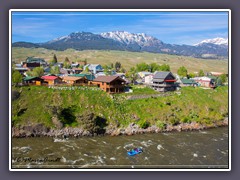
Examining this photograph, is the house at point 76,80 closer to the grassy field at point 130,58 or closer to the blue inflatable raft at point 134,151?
the blue inflatable raft at point 134,151

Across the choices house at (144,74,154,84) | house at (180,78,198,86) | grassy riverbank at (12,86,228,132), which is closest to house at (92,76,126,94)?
grassy riverbank at (12,86,228,132)

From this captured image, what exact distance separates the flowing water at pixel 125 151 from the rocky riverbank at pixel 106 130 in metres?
0.69

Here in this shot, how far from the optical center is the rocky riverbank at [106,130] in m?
19.8

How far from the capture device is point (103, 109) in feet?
76.7

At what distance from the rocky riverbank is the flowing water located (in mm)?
692

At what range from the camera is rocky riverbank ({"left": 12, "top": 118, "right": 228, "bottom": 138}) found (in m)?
19.8

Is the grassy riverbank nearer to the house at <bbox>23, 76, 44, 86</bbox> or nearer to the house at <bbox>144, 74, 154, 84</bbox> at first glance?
the house at <bbox>23, 76, 44, 86</bbox>

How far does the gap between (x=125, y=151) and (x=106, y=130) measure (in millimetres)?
4555

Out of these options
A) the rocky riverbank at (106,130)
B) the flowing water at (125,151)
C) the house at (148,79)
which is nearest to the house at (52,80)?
the rocky riverbank at (106,130)

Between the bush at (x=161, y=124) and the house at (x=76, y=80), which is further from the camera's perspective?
the house at (x=76, y=80)

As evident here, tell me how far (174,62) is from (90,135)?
5160 centimetres

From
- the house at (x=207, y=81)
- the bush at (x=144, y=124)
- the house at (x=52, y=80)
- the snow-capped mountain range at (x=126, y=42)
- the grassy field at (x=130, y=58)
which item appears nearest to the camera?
the snow-capped mountain range at (x=126, y=42)

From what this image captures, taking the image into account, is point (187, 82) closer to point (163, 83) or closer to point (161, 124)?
point (163, 83)

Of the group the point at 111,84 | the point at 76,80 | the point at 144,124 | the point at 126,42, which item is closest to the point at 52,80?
the point at 76,80
